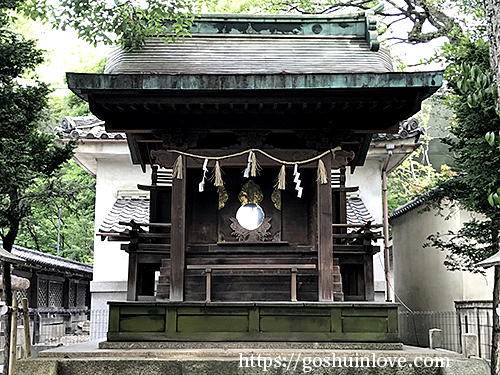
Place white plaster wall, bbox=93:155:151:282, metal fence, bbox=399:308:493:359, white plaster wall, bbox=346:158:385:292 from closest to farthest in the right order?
1. metal fence, bbox=399:308:493:359
2. white plaster wall, bbox=93:155:151:282
3. white plaster wall, bbox=346:158:385:292

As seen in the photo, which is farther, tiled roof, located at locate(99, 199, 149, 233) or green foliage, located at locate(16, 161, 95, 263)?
green foliage, located at locate(16, 161, 95, 263)

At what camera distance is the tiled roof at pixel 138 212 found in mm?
16219

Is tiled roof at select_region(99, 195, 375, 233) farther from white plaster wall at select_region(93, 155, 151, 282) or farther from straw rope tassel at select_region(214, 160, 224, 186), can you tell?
straw rope tassel at select_region(214, 160, 224, 186)

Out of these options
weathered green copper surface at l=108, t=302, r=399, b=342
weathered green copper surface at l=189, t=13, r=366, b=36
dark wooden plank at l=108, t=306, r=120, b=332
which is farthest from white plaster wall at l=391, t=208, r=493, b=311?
dark wooden plank at l=108, t=306, r=120, b=332

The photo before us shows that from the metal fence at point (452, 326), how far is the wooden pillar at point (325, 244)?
3.07m

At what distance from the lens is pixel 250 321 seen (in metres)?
10.3

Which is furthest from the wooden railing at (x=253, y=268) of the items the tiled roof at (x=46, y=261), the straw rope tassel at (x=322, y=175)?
the tiled roof at (x=46, y=261)

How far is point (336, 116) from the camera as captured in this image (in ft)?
36.9

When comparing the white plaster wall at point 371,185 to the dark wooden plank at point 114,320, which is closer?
the dark wooden plank at point 114,320

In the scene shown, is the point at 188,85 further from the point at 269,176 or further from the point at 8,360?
the point at 8,360

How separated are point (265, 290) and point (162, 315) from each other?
2325mm

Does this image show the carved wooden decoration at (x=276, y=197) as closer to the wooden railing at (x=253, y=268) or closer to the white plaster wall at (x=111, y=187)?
the wooden railing at (x=253, y=268)

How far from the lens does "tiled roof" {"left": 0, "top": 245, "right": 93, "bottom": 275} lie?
839 inches

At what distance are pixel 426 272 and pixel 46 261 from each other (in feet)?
45.9
